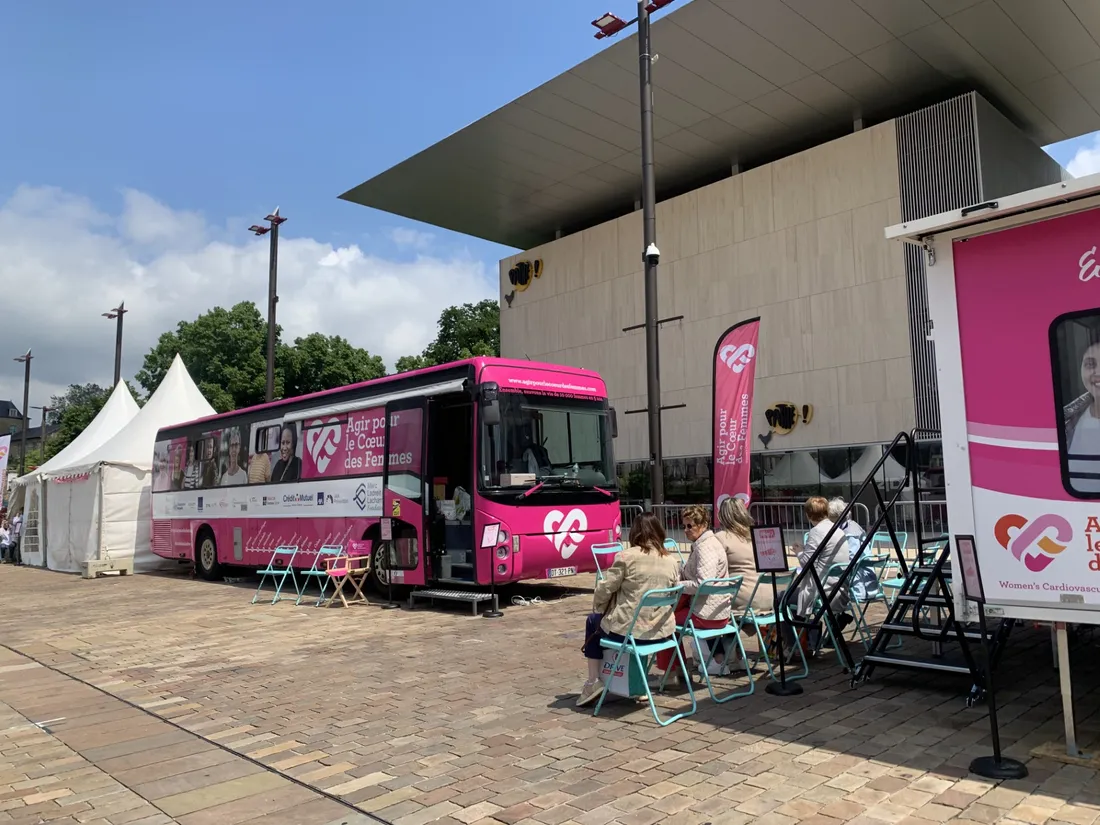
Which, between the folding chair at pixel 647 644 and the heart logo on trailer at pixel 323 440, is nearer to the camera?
the folding chair at pixel 647 644

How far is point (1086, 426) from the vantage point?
172 inches

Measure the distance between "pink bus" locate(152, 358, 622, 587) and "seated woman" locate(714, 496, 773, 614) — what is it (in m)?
3.48

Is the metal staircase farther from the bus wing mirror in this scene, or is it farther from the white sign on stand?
the bus wing mirror

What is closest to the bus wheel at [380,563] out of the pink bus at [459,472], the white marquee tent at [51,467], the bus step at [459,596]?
the pink bus at [459,472]

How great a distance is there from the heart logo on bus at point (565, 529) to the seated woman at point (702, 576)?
387cm

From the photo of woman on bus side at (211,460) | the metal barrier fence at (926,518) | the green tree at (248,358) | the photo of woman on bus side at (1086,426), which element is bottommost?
the metal barrier fence at (926,518)

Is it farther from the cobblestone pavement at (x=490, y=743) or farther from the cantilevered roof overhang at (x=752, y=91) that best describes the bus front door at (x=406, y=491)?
the cantilevered roof overhang at (x=752, y=91)

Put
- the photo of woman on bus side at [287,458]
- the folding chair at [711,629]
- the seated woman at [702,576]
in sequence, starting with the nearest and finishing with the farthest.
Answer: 1. the folding chair at [711,629]
2. the seated woman at [702,576]
3. the photo of woman on bus side at [287,458]

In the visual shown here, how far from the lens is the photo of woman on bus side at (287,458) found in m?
13.5

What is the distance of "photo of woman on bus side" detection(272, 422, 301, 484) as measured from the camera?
13539 millimetres

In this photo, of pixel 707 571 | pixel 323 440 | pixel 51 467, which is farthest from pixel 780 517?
pixel 51 467

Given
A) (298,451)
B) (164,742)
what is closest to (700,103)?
(298,451)

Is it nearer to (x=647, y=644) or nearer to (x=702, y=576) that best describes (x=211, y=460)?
(x=702, y=576)

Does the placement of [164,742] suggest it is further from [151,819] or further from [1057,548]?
[1057,548]
